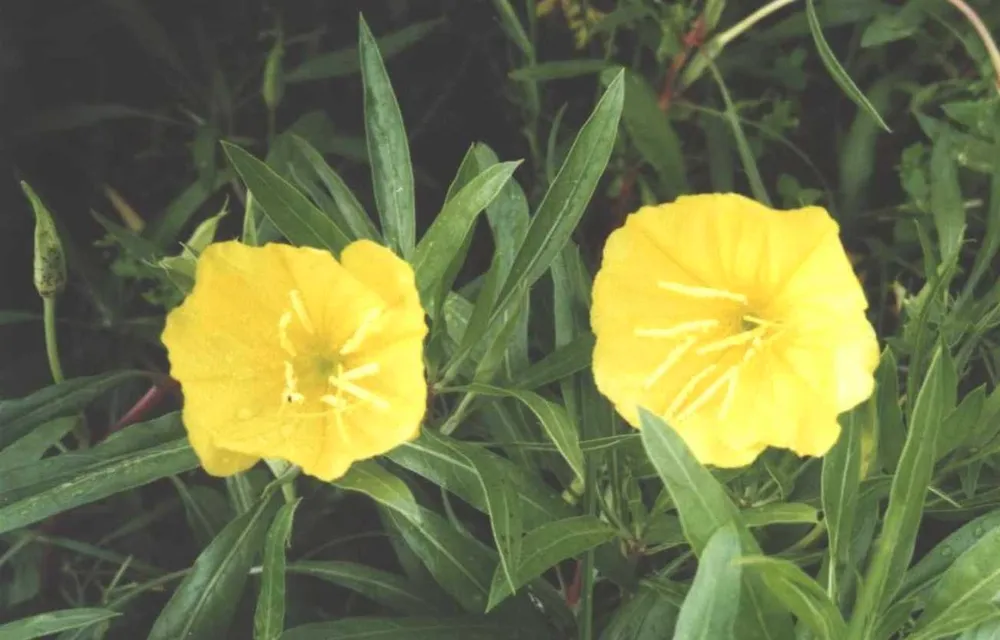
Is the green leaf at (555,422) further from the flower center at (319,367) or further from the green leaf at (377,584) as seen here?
the green leaf at (377,584)

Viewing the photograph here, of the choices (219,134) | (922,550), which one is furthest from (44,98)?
(922,550)

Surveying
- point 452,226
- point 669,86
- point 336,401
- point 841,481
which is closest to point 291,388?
point 336,401

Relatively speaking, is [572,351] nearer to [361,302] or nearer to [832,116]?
[361,302]

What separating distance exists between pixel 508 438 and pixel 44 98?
0.55 m

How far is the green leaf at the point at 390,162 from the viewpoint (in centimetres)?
75

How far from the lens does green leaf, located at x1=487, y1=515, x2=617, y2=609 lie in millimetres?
665

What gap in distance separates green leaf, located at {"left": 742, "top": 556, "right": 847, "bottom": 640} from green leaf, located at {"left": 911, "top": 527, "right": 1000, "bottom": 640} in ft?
0.21

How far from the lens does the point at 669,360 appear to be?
0.69 metres

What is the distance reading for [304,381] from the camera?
708 mm

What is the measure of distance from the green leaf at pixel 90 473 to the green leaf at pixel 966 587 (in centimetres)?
50

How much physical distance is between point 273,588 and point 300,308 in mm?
180

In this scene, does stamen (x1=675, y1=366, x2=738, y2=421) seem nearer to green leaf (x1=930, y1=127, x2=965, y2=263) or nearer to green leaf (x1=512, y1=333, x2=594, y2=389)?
green leaf (x1=512, y1=333, x2=594, y2=389)

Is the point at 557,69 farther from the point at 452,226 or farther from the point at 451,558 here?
the point at 451,558

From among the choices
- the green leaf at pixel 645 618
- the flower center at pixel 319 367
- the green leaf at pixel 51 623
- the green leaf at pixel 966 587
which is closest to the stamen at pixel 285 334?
the flower center at pixel 319 367
